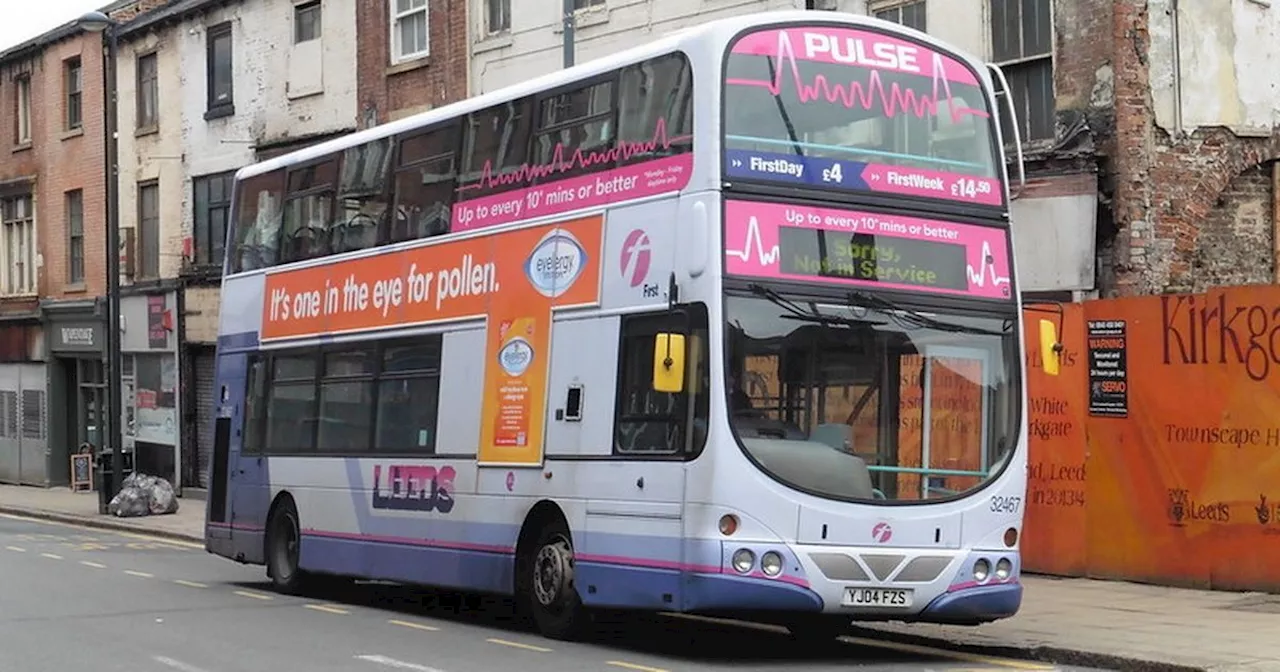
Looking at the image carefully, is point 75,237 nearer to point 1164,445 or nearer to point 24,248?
point 24,248

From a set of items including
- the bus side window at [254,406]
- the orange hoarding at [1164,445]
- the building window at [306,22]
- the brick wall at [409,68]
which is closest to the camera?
the orange hoarding at [1164,445]

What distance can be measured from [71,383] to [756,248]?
33238 millimetres

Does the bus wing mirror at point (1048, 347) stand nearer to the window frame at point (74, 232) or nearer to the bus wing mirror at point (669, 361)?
the bus wing mirror at point (669, 361)

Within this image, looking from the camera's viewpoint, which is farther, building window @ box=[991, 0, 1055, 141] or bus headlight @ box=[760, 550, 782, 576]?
building window @ box=[991, 0, 1055, 141]

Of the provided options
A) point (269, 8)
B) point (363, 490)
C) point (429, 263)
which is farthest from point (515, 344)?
point (269, 8)

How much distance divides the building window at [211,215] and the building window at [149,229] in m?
1.83

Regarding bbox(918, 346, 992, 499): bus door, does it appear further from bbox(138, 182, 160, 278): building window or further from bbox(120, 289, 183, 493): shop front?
bbox(138, 182, 160, 278): building window

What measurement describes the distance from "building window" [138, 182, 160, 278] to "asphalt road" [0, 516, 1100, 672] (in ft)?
59.7

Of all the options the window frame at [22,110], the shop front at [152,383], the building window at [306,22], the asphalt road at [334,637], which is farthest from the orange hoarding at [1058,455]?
the window frame at [22,110]

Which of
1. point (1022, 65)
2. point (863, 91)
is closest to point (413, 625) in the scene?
point (863, 91)

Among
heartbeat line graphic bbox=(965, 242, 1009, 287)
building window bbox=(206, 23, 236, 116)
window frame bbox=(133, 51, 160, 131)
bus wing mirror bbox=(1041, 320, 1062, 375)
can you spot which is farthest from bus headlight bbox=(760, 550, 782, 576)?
window frame bbox=(133, 51, 160, 131)

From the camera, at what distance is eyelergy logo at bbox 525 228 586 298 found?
526 inches

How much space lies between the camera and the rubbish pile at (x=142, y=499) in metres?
30.9

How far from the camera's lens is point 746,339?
11.7 m
